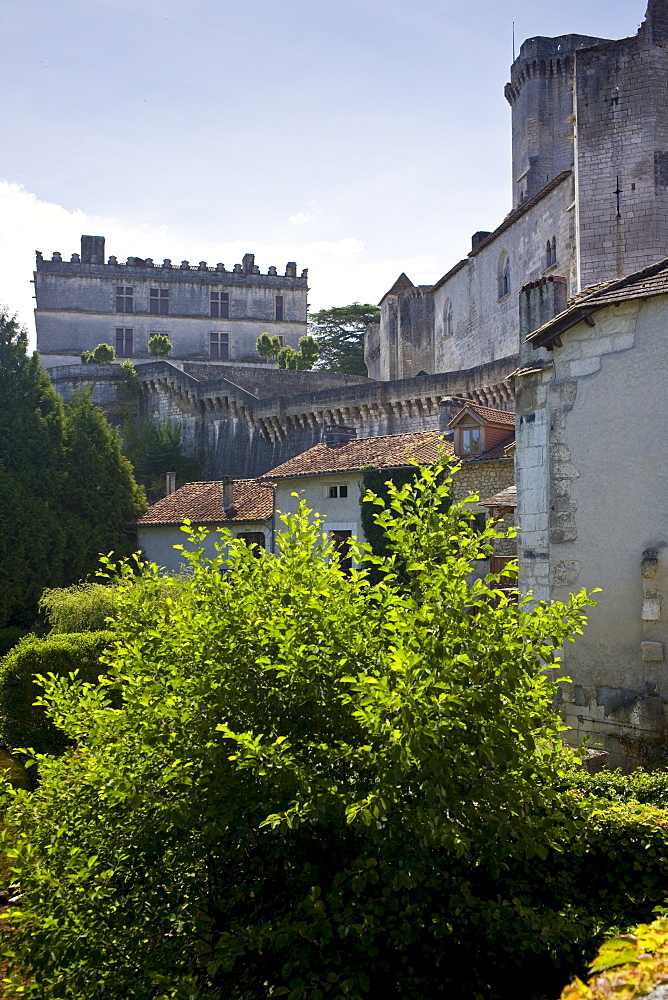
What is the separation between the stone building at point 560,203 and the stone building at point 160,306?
7.01 m

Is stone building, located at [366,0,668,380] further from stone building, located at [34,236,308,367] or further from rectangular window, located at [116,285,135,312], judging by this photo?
rectangular window, located at [116,285,135,312]

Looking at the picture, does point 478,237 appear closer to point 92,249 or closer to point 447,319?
point 447,319

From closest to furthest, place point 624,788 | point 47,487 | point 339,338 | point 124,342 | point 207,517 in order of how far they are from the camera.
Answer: point 624,788 → point 207,517 → point 47,487 → point 124,342 → point 339,338

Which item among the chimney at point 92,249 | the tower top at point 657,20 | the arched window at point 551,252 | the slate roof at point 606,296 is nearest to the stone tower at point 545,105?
the arched window at point 551,252

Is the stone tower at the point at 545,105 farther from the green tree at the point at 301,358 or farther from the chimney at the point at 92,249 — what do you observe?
the chimney at the point at 92,249

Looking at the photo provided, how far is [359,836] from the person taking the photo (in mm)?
5035

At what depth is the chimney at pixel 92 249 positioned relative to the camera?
152ft

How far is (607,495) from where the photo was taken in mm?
9617

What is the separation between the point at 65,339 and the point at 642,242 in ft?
105

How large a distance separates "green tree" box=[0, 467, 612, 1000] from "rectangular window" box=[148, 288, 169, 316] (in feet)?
142

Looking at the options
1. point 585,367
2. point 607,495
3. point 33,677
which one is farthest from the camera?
point 33,677

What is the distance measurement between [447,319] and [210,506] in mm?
18909

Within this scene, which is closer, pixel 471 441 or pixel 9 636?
pixel 471 441

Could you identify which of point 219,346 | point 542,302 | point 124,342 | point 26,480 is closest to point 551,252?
point 542,302
